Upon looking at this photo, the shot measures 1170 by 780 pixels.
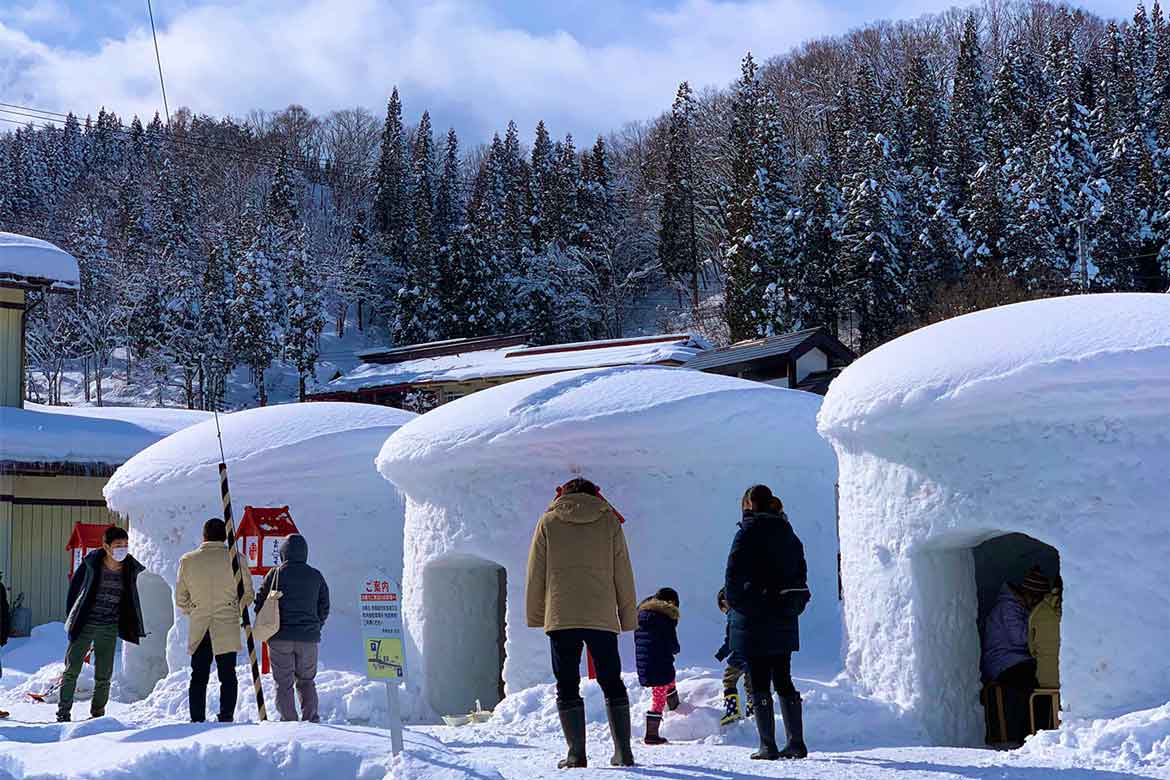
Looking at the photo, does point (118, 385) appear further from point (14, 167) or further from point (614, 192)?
point (14, 167)

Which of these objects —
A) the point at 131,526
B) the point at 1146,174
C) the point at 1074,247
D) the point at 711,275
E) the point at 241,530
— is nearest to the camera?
the point at 241,530

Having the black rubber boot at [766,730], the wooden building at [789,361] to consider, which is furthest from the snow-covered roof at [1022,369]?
the wooden building at [789,361]

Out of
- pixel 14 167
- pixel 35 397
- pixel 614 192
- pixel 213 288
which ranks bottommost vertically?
pixel 35 397

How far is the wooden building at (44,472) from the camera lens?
716 inches

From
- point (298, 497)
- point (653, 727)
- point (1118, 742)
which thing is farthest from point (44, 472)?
point (1118, 742)

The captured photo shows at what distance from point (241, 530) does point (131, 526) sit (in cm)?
217

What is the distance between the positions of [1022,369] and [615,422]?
3.59 m

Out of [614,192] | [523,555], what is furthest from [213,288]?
[523,555]

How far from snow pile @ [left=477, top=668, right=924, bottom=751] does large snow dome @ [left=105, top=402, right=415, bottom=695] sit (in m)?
4.19

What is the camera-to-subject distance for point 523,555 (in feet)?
34.3

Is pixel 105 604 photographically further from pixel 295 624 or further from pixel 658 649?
pixel 658 649

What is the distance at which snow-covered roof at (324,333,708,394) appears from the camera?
2842cm

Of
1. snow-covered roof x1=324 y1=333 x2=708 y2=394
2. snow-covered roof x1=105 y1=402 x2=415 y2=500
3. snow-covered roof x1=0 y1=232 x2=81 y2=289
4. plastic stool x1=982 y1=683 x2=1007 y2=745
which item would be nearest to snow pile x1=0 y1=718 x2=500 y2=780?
plastic stool x1=982 y1=683 x2=1007 y2=745

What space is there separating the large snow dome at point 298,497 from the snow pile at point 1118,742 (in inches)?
291
